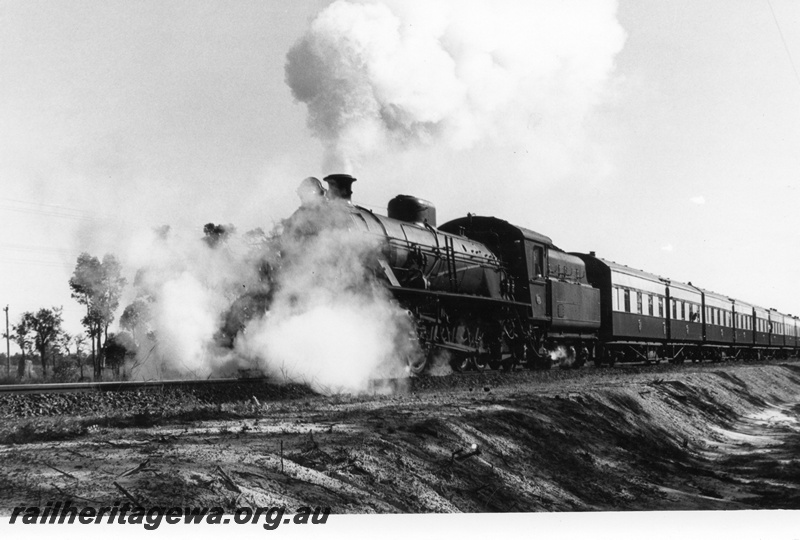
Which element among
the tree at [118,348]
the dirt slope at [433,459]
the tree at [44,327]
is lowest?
the dirt slope at [433,459]

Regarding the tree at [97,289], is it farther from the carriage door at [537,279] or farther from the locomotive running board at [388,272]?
the carriage door at [537,279]

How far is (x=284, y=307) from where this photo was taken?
825cm

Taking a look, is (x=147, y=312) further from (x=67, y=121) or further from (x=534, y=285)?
(x=534, y=285)

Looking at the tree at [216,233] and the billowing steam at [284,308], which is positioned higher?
the tree at [216,233]

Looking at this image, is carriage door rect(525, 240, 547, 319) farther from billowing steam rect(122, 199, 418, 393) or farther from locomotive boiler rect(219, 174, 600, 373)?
billowing steam rect(122, 199, 418, 393)

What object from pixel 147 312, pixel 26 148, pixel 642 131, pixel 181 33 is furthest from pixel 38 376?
pixel 642 131

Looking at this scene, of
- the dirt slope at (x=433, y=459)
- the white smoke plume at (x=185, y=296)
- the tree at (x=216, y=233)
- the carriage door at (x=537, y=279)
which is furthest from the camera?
the carriage door at (x=537, y=279)

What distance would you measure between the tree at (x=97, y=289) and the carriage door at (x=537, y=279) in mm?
7979

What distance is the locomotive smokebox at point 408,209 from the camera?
1110cm

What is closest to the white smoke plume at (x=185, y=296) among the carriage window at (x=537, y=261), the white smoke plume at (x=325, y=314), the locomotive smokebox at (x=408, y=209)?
the white smoke plume at (x=325, y=314)

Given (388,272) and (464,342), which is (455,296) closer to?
(464,342)

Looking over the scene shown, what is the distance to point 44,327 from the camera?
677cm

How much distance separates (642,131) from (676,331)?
49.0 ft

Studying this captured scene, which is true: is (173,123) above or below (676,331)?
above
